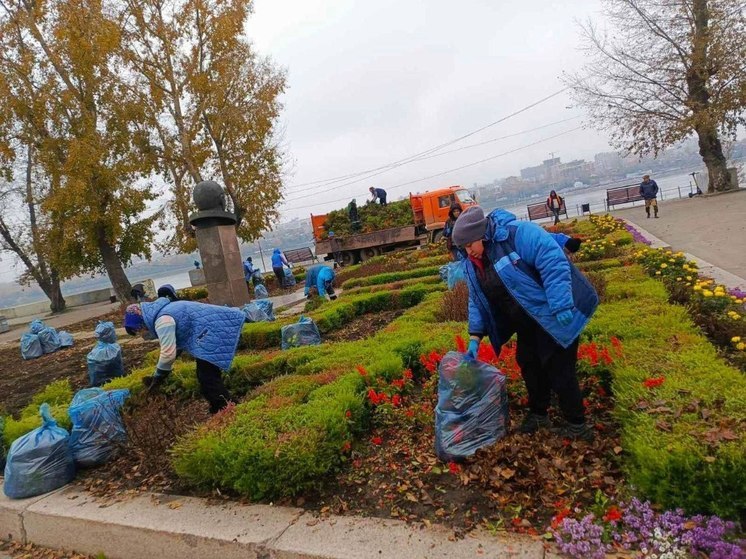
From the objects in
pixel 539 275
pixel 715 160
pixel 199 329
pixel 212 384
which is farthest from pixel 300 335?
pixel 715 160

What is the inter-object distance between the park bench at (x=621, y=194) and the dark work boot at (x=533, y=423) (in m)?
24.9

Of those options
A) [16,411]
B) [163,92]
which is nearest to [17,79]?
[163,92]

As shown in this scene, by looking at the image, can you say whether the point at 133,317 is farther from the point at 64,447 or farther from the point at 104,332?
the point at 104,332

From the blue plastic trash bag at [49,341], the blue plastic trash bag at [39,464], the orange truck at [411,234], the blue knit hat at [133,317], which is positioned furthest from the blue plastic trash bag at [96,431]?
the orange truck at [411,234]

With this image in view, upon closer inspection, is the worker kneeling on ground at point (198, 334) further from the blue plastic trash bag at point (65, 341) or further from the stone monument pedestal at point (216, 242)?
the blue plastic trash bag at point (65, 341)

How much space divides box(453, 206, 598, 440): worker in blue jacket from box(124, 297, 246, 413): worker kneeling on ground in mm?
2335

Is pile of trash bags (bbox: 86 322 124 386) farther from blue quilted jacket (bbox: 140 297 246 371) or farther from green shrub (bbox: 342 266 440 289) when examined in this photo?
green shrub (bbox: 342 266 440 289)

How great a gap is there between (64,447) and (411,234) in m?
17.2

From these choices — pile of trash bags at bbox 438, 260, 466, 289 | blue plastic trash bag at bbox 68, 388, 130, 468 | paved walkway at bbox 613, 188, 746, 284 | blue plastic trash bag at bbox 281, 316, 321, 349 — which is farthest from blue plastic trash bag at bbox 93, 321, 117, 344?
paved walkway at bbox 613, 188, 746, 284

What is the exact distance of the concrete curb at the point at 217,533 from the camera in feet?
7.95

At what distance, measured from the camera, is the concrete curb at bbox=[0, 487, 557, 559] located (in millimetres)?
2424

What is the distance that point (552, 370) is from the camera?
2965 mm

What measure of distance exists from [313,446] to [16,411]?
Result: 18.4 feet

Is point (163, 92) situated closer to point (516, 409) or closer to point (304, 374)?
point (304, 374)
